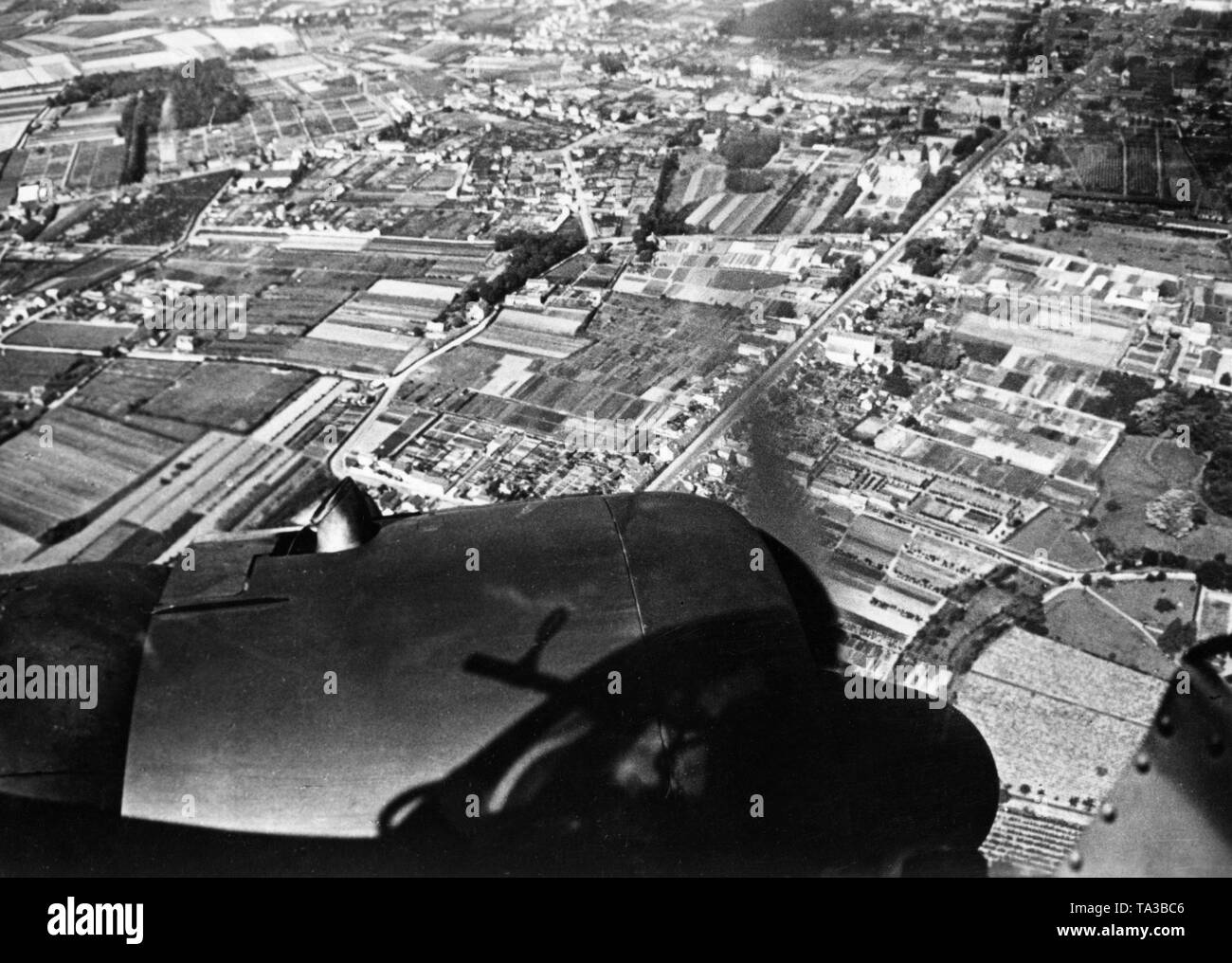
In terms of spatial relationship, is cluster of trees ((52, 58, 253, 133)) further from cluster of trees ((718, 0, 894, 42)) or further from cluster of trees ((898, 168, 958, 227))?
cluster of trees ((898, 168, 958, 227))

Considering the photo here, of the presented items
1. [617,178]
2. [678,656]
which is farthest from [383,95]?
[678,656]

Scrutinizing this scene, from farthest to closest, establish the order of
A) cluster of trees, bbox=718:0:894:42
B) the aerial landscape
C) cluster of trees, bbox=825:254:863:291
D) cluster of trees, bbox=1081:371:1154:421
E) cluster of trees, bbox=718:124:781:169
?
1. cluster of trees, bbox=718:0:894:42
2. cluster of trees, bbox=718:124:781:169
3. cluster of trees, bbox=825:254:863:291
4. cluster of trees, bbox=1081:371:1154:421
5. the aerial landscape

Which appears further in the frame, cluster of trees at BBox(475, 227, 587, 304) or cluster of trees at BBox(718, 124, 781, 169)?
cluster of trees at BBox(718, 124, 781, 169)

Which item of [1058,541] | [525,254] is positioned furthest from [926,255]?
[1058,541]

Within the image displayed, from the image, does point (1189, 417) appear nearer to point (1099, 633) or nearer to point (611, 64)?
point (1099, 633)

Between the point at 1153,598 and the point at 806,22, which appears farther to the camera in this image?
the point at 806,22

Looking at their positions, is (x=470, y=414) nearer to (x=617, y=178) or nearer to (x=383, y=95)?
(x=617, y=178)

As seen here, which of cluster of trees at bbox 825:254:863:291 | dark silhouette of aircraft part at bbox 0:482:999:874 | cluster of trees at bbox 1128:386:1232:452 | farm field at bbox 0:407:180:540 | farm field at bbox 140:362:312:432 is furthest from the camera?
cluster of trees at bbox 825:254:863:291

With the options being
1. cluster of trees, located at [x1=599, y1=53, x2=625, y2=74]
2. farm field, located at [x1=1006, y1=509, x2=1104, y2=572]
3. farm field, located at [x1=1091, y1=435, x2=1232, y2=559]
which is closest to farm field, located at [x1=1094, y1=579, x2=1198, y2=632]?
farm field, located at [x1=1006, y1=509, x2=1104, y2=572]

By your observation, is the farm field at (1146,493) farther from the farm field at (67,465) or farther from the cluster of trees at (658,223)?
the farm field at (67,465)

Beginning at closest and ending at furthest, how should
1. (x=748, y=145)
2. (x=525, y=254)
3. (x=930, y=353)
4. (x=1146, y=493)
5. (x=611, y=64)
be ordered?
(x=1146, y=493), (x=930, y=353), (x=525, y=254), (x=748, y=145), (x=611, y=64)
